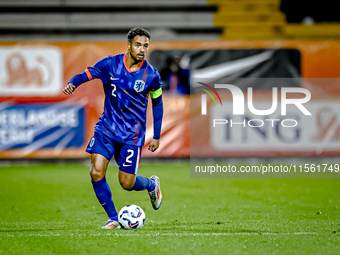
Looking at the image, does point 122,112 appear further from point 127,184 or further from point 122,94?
point 127,184

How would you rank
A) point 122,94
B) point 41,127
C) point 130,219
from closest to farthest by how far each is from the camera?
point 130,219 → point 122,94 → point 41,127

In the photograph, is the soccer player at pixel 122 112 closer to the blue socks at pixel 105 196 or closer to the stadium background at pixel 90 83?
the blue socks at pixel 105 196

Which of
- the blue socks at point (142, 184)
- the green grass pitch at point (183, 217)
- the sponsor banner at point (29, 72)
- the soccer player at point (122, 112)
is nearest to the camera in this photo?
the green grass pitch at point (183, 217)

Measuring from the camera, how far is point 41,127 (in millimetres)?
11805

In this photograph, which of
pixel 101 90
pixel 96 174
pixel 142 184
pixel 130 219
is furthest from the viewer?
pixel 101 90

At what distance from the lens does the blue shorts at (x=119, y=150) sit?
507 centimetres

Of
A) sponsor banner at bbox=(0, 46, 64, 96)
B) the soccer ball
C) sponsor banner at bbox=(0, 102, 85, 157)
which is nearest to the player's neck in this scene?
the soccer ball

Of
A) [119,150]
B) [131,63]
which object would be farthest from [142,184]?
[131,63]

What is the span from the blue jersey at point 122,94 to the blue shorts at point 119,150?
0.19ft

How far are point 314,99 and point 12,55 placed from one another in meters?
7.53

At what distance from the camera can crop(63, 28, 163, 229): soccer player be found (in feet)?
16.5

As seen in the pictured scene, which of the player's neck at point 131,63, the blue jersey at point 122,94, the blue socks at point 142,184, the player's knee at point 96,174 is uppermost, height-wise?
the player's neck at point 131,63

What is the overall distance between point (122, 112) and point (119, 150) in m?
0.42

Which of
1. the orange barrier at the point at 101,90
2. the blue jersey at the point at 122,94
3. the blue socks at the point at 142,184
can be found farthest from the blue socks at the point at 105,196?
the orange barrier at the point at 101,90
